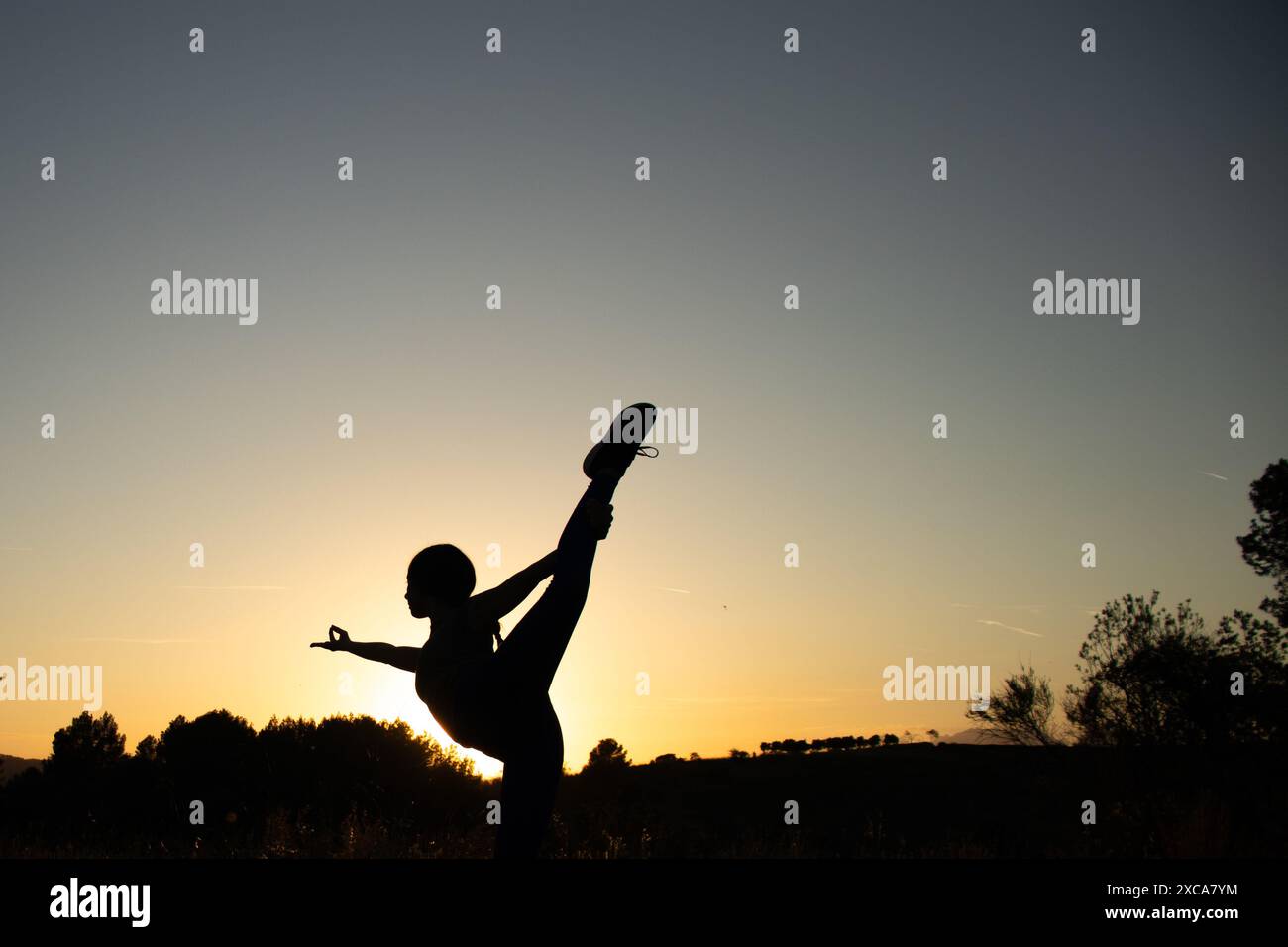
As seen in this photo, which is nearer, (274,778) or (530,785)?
(530,785)

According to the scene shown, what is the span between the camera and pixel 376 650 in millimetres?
4266

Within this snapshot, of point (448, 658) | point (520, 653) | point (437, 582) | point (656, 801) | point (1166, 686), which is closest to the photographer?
point (520, 653)

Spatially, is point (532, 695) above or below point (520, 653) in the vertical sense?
below

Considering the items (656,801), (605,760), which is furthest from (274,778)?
(656,801)

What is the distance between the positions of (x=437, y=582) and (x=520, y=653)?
2.63 feet

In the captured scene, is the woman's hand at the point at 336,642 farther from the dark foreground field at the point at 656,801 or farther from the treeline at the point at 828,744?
the treeline at the point at 828,744

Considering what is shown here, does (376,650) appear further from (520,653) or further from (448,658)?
(520,653)

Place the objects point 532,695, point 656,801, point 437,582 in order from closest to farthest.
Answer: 1. point 532,695
2. point 437,582
3. point 656,801

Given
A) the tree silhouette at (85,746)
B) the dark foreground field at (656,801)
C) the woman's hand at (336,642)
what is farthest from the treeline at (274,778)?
the woman's hand at (336,642)

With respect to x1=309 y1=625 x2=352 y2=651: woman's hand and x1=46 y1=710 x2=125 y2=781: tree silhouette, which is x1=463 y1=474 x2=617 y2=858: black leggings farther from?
x1=46 y1=710 x2=125 y2=781: tree silhouette

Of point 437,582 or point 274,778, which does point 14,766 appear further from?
point 437,582

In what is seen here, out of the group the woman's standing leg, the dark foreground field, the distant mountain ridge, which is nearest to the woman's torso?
the woman's standing leg

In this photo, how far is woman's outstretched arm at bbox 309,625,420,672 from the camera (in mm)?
4207
